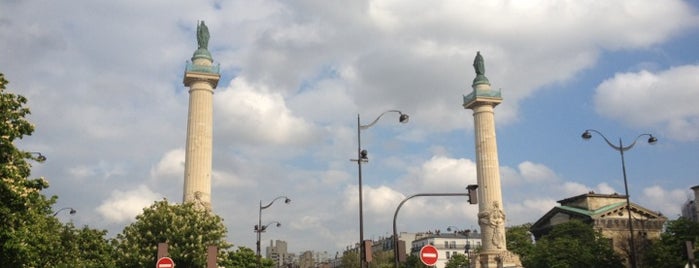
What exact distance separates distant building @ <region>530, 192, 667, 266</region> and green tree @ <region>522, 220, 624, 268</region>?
3.20m

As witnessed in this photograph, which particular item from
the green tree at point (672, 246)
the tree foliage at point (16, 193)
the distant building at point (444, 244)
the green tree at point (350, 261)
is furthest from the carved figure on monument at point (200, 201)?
the distant building at point (444, 244)

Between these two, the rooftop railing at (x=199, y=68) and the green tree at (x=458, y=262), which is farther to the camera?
the green tree at (x=458, y=262)

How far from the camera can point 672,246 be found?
237 ft

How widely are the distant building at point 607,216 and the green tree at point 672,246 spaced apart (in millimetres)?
14369

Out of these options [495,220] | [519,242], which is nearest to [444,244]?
[519,242]

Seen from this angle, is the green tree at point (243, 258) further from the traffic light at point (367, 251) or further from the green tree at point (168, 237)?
the traffic light at point (367, 251)

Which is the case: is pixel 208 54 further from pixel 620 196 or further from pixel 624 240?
pixel 620 196

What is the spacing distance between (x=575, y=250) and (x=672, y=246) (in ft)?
40.6

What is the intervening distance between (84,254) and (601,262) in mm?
58208

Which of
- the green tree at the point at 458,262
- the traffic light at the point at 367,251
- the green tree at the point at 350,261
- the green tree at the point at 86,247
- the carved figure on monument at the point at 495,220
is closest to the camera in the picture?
the traffic light at the point at 367,251

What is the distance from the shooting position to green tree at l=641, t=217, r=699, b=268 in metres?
69.6

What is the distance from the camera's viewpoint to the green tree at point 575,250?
8081 cm

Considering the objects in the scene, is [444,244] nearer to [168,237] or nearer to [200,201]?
[200,201]

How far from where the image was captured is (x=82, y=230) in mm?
58344
